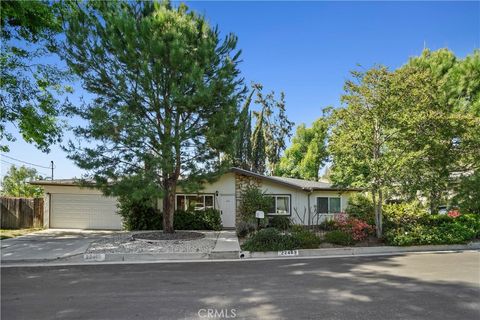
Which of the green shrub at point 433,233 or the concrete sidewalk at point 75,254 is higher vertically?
the green shrub at point 433,233

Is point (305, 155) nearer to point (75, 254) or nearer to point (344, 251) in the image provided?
point (344, 251)

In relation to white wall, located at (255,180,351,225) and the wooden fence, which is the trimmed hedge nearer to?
white wall, located at (255,180,351,225)

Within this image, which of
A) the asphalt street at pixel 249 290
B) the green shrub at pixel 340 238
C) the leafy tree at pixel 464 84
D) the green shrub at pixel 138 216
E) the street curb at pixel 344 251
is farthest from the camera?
the leafy tree at pixel 464 84

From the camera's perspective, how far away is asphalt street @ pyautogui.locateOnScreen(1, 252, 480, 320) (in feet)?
18.4

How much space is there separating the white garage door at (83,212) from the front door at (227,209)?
5.90m

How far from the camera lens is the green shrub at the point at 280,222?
18236 mm

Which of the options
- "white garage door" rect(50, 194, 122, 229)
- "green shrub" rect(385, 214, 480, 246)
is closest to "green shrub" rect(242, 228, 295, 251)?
"green shrub" rect(385, 214, 480, 246)

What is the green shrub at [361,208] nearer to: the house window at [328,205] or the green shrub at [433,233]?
the house window at [328,205]

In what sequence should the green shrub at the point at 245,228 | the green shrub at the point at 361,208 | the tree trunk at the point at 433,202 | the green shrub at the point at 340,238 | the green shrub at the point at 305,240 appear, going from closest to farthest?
the green shrub at the point at 305,240
the green shrub at the point at 340,238
the green shrub at the point at 361,208
the green shrub at the point at 245,228
the tree trunk at the point at 433,202

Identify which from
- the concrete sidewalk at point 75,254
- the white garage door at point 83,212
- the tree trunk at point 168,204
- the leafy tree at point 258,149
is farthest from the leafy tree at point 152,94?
the leafy tree at point 258,149

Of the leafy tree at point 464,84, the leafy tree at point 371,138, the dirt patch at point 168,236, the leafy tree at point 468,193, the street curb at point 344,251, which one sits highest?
the leafy tree at point 464,84

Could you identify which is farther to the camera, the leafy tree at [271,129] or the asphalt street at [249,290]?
the leafy tree at [271,129]

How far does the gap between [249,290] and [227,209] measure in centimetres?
1215

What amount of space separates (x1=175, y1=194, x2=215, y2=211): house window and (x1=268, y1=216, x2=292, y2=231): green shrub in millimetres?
3517
